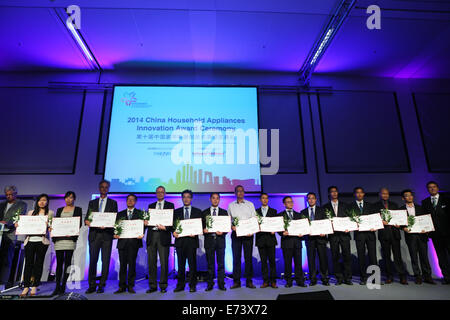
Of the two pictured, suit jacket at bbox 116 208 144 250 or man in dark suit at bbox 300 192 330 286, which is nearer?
suit jacket at bbox 116 208 144 250

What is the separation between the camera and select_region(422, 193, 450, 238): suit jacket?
4.80 meters

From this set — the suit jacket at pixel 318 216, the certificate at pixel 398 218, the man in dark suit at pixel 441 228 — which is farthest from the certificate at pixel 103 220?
the man in dark suit at pixel 441 228

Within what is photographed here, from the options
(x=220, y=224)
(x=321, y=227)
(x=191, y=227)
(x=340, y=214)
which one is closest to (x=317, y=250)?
(x=321, y=227)

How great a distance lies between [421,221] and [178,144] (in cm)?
500

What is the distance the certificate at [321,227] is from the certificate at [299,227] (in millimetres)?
90

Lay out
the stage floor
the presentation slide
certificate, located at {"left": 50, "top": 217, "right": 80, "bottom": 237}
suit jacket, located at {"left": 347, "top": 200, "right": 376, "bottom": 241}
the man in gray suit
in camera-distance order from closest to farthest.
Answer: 1. the stage floor
2. certificate, located at {"left": 50, "top": 217, "right": 80, "bottom": 237}
3. suit jacket, located at {"left": 347, "top": 200, "right": 376, "bottom": 241}
4. the man in gray suit
5. the presentation slide

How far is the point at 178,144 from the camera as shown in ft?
20.3

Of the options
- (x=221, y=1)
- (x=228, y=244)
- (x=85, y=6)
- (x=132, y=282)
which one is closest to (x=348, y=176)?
(x=228, y=244)

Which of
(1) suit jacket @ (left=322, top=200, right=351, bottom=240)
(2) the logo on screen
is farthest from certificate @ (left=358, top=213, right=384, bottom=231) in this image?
(2) the logo on screen

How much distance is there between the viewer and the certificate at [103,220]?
427cm

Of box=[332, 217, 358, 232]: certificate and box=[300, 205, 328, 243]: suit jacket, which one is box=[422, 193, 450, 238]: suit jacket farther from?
box=[300, 205, 328, 243]: suit jacket

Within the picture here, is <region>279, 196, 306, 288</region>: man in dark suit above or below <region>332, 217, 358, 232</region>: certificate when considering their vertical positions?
below

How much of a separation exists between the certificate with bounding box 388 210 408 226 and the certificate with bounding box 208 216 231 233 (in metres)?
2.86

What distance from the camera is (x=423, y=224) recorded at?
185 inches
